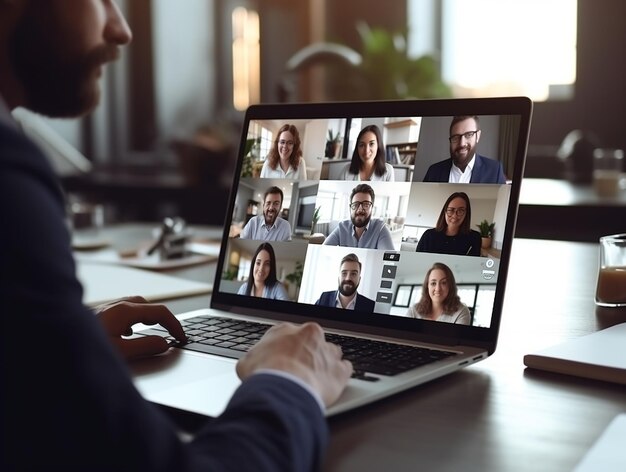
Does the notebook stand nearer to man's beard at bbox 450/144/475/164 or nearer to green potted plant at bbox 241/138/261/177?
man's beard at bbox 450/144/475/164

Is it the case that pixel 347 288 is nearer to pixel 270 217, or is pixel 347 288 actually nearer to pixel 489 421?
pixel 270 217

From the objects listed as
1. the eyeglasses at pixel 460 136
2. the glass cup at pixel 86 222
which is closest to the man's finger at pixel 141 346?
the eyeglasses at pixel 460 136

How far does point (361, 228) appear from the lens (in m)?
0.99

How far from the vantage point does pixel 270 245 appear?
1.09 meters

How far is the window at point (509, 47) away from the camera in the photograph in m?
4.27

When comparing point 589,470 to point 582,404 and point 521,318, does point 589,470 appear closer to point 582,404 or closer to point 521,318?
point 582,404

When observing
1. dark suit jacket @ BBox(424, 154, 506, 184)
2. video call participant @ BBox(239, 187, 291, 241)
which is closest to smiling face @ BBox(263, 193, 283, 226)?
video call participant @ BBox(239, 187, 291, 241)

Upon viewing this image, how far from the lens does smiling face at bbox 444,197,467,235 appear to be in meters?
0.93

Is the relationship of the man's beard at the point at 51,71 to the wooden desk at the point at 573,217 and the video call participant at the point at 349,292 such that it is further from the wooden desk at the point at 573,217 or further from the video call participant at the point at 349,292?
the wooden desk at the point at 573,217

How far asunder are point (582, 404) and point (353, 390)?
0.67ft

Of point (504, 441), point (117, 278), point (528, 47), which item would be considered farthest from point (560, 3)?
point (504, 441)

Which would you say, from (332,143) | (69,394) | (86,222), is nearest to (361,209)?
(332,143)

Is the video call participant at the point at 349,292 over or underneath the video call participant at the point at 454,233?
underneath

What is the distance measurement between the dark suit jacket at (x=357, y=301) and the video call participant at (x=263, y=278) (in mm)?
62
